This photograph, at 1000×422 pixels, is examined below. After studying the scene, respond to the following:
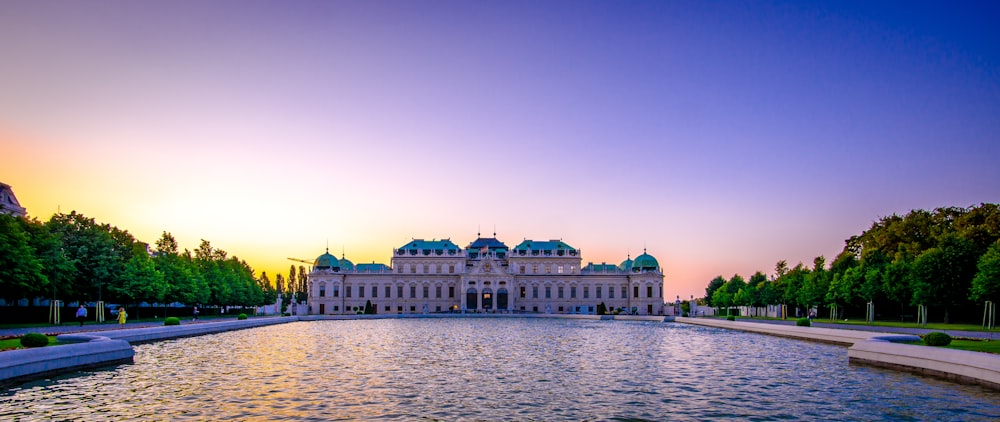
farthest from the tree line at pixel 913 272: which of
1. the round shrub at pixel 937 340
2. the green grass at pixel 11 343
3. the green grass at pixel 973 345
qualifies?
the green grass at pixel 11 343

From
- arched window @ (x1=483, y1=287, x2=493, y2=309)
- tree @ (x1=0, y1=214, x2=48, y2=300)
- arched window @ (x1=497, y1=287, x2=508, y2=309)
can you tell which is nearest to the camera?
tree @ (x1=0, y1=214, x2=48, y2=300)

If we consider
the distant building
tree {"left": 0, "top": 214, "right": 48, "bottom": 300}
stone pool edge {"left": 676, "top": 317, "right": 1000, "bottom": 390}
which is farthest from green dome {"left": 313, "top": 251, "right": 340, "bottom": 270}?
stone pool edge {"left": 676, "top": 317, "right": 1000, "bottom": 390}

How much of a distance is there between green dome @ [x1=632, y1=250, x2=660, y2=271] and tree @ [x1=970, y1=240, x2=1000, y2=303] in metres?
72.4

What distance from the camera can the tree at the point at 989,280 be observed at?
47.6 meters

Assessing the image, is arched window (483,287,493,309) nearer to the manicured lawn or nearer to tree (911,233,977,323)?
tree (911,233,977,323)

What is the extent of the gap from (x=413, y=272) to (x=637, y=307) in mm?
39448

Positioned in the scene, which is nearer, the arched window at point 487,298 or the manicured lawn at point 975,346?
the manicured lawn at point 975,346

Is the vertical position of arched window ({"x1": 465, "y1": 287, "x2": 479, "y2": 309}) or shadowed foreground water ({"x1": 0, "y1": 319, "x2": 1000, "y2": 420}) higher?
shadowed foreground water ({"x1": 0, "y1": 319, "x2": 1000, "y2": 420})

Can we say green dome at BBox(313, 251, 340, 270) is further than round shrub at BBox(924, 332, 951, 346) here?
Yes

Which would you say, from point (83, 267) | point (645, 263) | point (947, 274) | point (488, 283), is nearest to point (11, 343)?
point (83, 267)

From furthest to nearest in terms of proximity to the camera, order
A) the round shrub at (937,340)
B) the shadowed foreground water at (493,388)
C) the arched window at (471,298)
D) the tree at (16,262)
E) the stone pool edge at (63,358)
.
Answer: the arched window at (471,298), the tree at (16,262), the round shrub at (937,340), the stone pool edge at (63,358), the shadowed foreground water at (493,388)

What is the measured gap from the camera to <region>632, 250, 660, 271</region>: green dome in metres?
122

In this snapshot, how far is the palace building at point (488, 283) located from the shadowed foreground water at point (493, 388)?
276 feet

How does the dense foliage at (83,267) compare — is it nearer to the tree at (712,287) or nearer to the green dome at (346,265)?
the green dome at (346,265)
